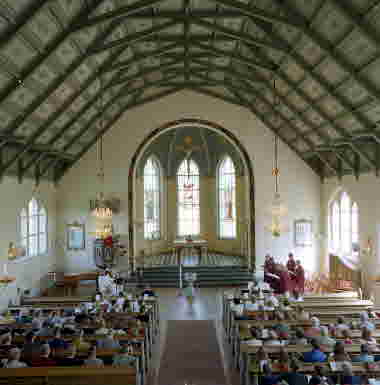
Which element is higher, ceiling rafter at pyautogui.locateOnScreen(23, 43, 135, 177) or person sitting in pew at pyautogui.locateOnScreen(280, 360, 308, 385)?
ceiling rafter at pyautogui.locateOnScreen(23, 43, 135, 177)

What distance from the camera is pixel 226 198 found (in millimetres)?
27844

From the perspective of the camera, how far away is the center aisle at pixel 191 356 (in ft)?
34.9

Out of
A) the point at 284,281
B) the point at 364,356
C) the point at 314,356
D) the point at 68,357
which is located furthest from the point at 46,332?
the point at 284,281

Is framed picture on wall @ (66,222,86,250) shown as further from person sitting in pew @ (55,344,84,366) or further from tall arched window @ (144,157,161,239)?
person sitting in pew @ (55,344,84,366)

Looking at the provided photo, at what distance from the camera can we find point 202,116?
75.4 feet

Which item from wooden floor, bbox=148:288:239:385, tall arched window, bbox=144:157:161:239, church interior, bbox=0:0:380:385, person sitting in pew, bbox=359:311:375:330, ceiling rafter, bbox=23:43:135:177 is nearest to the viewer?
church interior, bbox=0:0:380:385

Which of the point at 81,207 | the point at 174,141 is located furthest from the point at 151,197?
the point at 81,207

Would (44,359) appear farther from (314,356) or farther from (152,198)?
(152,198)

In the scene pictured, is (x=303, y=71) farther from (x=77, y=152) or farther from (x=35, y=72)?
(x=77, y=152)

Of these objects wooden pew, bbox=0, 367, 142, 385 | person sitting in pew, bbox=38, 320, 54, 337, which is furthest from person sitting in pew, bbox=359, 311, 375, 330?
person sitting in pew, bbox=38, 320, 54, 337

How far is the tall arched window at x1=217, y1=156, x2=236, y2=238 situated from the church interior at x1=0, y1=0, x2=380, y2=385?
143mm

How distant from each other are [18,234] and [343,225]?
16.4m

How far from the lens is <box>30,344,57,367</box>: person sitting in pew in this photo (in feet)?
28.8

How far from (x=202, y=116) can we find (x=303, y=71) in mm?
9028
